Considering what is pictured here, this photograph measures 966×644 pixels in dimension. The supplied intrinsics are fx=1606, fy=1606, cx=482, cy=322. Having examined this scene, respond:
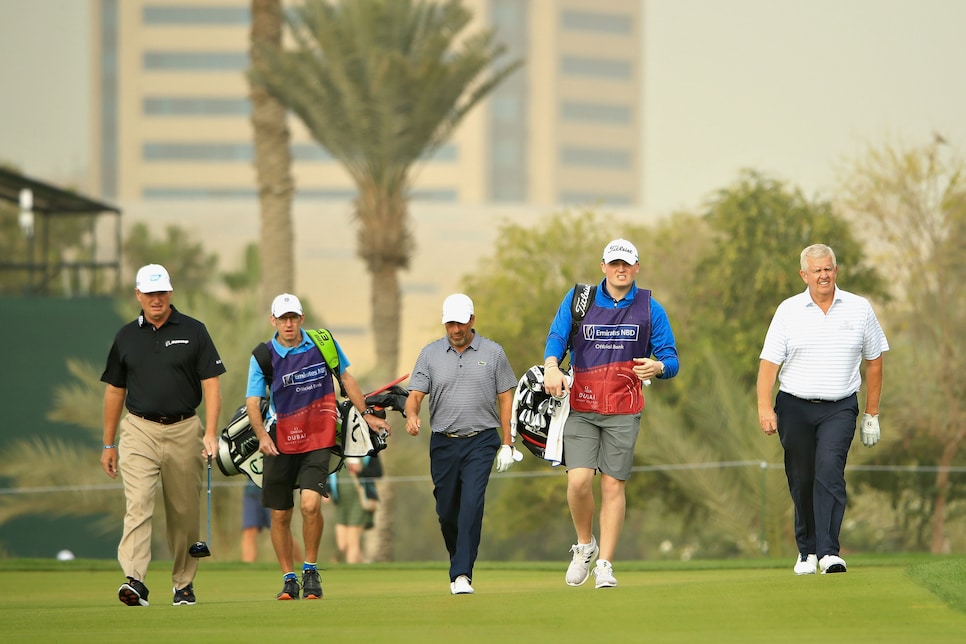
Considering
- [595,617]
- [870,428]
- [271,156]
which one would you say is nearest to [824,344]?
[870,428]

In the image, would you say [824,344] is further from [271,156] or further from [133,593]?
[271,156]

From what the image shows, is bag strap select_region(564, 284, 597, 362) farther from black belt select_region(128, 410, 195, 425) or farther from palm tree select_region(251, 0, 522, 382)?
palm tree select_region(251, 0, 522, 382)

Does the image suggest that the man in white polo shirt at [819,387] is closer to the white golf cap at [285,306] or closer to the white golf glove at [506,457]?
the white golf glove at [506,457]

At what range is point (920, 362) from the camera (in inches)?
1106

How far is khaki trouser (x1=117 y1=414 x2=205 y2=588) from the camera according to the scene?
9680mm

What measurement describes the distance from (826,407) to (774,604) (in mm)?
1892

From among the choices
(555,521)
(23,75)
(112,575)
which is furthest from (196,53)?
(112,575)

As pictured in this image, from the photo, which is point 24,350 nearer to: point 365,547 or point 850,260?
point 365,547

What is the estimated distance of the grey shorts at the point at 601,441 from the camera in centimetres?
952

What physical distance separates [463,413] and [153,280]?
205 cm

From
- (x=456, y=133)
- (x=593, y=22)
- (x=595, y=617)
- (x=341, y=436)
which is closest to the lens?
(x=595, y=617)

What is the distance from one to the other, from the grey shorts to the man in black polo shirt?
84.2 inches

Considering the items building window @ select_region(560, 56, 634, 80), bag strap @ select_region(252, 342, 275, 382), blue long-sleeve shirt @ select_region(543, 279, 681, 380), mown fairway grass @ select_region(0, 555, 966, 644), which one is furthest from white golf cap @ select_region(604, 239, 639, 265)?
building window @ select_region(560, 56, 634, 80)

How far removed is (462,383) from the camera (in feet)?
32.7
